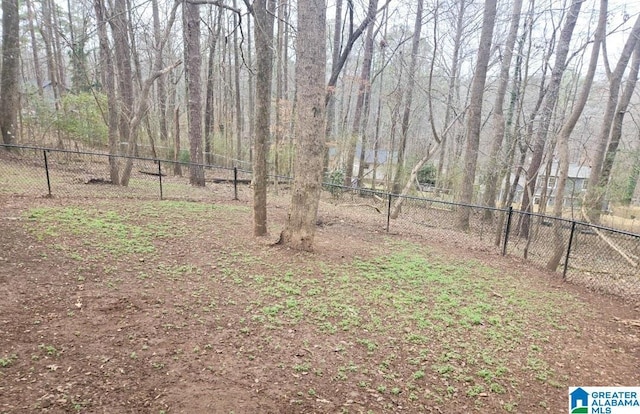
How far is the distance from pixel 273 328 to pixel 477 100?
8.82 meters

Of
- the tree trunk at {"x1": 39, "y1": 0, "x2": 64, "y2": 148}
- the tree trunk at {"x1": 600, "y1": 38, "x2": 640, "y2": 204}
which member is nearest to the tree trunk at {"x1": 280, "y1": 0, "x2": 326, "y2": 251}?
the tree trunk at {"x1": 600, "y1": 38, "x2": 640, "y2": 204}

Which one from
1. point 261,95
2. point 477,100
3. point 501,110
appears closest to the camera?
point 261,95

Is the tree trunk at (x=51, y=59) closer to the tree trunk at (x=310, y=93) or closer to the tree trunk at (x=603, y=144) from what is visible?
the tree trunk at (x=310, y=93)

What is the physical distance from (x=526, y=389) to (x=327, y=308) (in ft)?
6.00

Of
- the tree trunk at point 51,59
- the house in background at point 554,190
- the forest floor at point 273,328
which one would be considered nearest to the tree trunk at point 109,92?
the forest floor at point 273,328

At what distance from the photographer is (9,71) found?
10.4 meters

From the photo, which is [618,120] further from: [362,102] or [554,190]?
[362,102]

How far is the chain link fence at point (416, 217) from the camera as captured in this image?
5820mm

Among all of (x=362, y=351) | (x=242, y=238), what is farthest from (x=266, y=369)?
(x=242, y=238)

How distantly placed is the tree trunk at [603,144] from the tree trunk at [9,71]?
57.2ft

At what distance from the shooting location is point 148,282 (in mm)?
3707

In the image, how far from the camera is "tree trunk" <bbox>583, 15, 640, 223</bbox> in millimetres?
9586

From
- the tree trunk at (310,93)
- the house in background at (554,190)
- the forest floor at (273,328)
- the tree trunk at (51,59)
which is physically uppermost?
the tree trunk at (51,59)

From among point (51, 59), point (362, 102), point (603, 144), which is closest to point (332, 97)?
point (362, 102)
